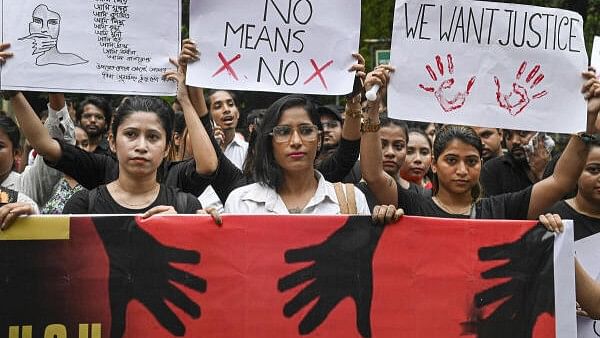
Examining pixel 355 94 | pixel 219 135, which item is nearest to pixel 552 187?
pixel 355 94

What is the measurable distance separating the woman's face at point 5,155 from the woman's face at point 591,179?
284 cm

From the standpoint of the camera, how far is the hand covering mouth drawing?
4.41 m

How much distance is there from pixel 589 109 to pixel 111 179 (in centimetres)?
223

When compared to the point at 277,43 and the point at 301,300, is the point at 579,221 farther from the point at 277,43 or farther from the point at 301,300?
the point at 277,43

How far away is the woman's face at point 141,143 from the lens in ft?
14.0

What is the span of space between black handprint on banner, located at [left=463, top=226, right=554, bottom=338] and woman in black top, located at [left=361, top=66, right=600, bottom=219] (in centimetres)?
35

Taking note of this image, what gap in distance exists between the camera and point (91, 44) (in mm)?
4492

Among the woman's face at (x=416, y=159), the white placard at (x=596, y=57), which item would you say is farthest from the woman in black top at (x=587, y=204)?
the woman's face at (x=416, y=159)

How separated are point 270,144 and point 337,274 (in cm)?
83

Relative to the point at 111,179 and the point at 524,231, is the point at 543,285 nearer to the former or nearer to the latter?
the point at 524,231

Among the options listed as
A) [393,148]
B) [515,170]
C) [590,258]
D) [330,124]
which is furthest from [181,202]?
[515,170]

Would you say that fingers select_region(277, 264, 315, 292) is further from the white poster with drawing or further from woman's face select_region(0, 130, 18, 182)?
woman's face select_region(0, 130, 18, 182)

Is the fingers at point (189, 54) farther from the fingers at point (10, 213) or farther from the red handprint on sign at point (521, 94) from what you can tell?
the red handprint on sign at point (521, 94)

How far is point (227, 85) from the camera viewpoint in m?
4.49
